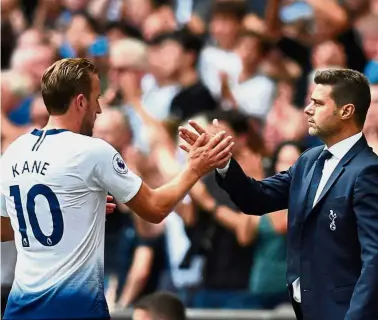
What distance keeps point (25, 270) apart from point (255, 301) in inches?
133

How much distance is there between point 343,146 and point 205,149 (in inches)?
27.3

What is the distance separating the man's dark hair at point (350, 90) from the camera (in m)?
5.23

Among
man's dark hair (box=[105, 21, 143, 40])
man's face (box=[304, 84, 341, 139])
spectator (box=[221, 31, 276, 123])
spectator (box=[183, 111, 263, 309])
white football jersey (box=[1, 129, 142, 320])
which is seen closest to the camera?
white football jersey (box=[1, 129, 142, 320])

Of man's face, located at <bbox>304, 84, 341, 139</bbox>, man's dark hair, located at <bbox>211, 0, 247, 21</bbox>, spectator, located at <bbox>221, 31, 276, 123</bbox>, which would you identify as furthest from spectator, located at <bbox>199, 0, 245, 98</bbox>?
man's face, located at <bbox>304, 84, 341, 139</bbox>

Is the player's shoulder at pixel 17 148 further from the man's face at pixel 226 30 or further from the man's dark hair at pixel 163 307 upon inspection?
the man's face at pixel 226 30

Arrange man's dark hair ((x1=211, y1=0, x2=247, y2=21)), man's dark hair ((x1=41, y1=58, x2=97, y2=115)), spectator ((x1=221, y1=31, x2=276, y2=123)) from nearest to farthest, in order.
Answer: man's dark hair ((x1=41, y1=58, x2=97, y2=115)), spectator ((x1=221, y1=31, x2=276, y2=123)), man's dark hair ((x1=211, y1=0, x2=247, y2=21))

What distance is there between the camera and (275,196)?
5457mm

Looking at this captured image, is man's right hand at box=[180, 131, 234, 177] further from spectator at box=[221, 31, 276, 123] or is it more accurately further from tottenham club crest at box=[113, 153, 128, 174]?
spectator at box=[221, 31, 276, 123]

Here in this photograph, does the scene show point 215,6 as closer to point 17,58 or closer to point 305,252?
point 17,58

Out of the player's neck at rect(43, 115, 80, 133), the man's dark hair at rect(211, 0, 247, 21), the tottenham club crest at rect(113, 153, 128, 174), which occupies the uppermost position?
the man's dark hair at rect(211, 0, 247, 21)

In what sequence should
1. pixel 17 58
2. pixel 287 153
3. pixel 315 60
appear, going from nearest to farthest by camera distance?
pixel 287 153, pixel 315 60, pixel 17 58

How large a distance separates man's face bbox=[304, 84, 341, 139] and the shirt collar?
0.23 ft

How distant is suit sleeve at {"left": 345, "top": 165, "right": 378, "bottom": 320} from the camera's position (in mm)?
4859

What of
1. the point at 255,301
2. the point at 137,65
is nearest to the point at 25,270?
the point at 255,301
